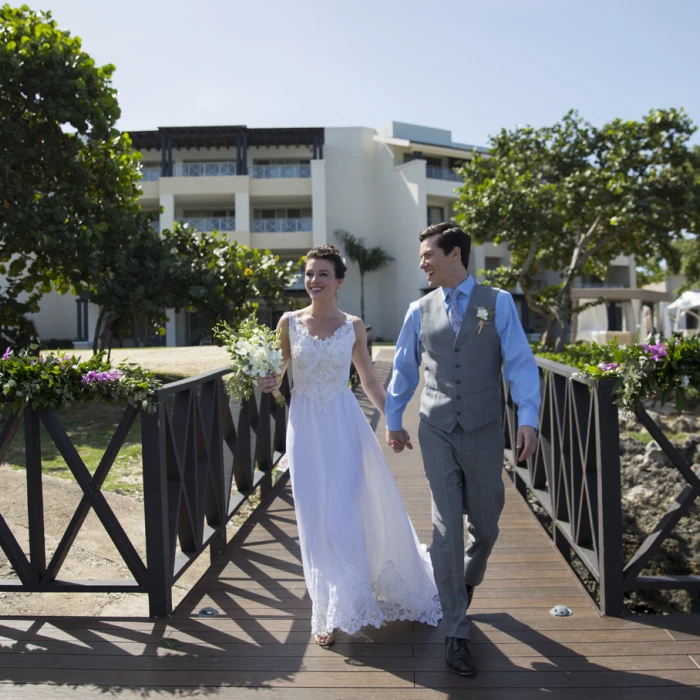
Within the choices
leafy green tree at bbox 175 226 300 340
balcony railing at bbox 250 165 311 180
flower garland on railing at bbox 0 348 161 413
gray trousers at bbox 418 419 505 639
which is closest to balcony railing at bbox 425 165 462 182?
balcony railing at bbox 250 165 311 180

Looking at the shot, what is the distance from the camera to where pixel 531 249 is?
54.6 ft

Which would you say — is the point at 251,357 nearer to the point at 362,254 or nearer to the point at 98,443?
the point at 98,443

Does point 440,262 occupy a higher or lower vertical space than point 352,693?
higher

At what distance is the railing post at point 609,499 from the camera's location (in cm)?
353

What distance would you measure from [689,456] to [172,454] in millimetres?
9942

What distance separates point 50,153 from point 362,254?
25.3 m

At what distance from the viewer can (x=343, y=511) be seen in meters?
3.50

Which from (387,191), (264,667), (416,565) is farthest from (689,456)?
(387,191)

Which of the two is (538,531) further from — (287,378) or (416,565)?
(287,378)

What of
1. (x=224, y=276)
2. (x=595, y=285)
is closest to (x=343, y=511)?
(x=224, y=276)

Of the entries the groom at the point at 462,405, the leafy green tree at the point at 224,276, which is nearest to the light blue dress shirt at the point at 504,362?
the groom at the point at 462,405

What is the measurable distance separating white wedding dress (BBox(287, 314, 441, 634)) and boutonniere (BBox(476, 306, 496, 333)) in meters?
0.87

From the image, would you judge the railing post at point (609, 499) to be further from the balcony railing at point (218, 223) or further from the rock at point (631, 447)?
the balcony railing at point (218, 223)

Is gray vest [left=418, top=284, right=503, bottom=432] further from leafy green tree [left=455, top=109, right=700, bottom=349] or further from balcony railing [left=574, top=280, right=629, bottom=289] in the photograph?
balcony railing [left=574, top=280, right=629, bottom=289]
